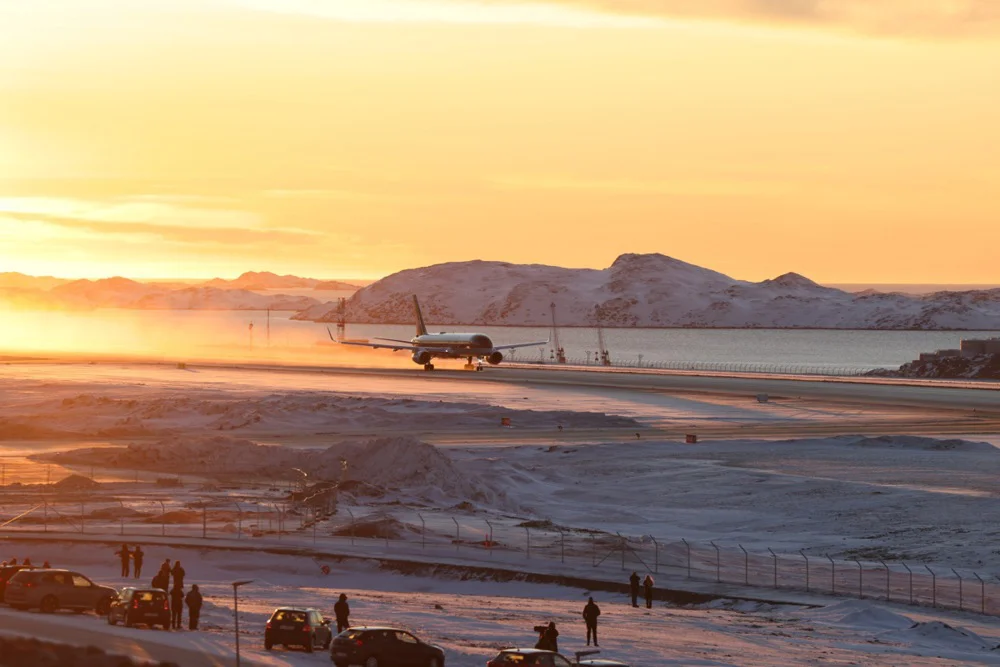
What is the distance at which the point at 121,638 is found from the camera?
38.8 meters

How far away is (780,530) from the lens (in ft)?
243

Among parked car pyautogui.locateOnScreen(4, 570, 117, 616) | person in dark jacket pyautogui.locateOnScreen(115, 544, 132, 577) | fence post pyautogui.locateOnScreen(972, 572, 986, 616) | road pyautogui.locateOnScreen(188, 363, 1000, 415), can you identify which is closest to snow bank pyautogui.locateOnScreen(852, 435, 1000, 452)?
road pyautogui.locateOnScreen(188, 363, 1000, 415)

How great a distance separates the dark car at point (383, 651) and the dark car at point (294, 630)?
2768mm

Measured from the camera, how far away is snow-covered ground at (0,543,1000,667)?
41.3 m

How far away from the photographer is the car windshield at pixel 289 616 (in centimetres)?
3947

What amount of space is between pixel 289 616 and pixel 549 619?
12143 millimetres

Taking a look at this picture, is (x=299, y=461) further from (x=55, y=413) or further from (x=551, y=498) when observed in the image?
(x=55, y=413)

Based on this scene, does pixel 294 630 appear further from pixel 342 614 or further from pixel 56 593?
pixel 56 593

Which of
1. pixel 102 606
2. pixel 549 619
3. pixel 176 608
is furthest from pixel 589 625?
pixel 102 606

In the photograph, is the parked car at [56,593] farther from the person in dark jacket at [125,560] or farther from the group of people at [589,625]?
the group of people at [589,625]

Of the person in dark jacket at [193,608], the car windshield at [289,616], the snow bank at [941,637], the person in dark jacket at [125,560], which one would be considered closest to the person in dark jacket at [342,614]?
the car windshield at [289,616]

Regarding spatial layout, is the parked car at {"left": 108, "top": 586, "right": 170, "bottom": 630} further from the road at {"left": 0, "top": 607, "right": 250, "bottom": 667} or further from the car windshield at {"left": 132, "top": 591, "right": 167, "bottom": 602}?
the road at {"left": 0, "top": 607, "right": 250, "bottom": 667}

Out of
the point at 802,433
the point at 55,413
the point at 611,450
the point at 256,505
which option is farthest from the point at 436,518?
the point at 55,413

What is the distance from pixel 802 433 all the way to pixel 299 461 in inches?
1855
